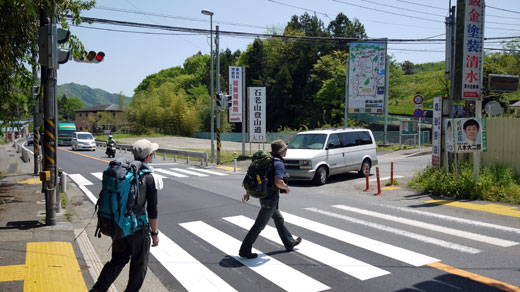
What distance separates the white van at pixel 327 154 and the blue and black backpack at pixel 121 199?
10.6 metres

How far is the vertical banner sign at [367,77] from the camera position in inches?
1159

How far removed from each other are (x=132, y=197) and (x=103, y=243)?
4.05 meters

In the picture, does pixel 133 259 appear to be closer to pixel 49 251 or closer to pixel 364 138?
pixel 49 251

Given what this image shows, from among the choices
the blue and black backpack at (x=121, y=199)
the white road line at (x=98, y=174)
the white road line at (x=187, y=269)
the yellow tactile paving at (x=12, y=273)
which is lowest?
the white road line at (x=98, y=174)

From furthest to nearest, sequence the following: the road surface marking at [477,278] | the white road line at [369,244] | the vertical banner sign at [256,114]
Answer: the vertical banner sign at [256,114], the white road line at [369,244], the road surface marking at [477,278]

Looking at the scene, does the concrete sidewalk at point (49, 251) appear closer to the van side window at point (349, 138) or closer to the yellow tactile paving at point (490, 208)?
the yellow tactile paving at point (490, 208)

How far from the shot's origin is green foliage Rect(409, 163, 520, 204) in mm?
10461

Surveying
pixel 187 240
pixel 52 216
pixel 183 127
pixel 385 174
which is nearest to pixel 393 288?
pixel 187 240

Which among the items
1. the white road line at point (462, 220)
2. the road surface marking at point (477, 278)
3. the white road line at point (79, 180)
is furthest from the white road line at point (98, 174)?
the road surface marking at point (477, 278)

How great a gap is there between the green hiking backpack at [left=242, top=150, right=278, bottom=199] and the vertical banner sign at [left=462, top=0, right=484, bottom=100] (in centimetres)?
837

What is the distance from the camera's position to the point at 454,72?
11898 mm

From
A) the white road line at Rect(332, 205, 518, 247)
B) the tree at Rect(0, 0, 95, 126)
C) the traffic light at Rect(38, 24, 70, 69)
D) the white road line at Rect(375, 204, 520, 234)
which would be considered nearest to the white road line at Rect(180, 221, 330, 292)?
the white road line at Rect(332, 205, 518, 247)

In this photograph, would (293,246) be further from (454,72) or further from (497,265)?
(454,72)

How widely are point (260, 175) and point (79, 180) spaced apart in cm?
1297
